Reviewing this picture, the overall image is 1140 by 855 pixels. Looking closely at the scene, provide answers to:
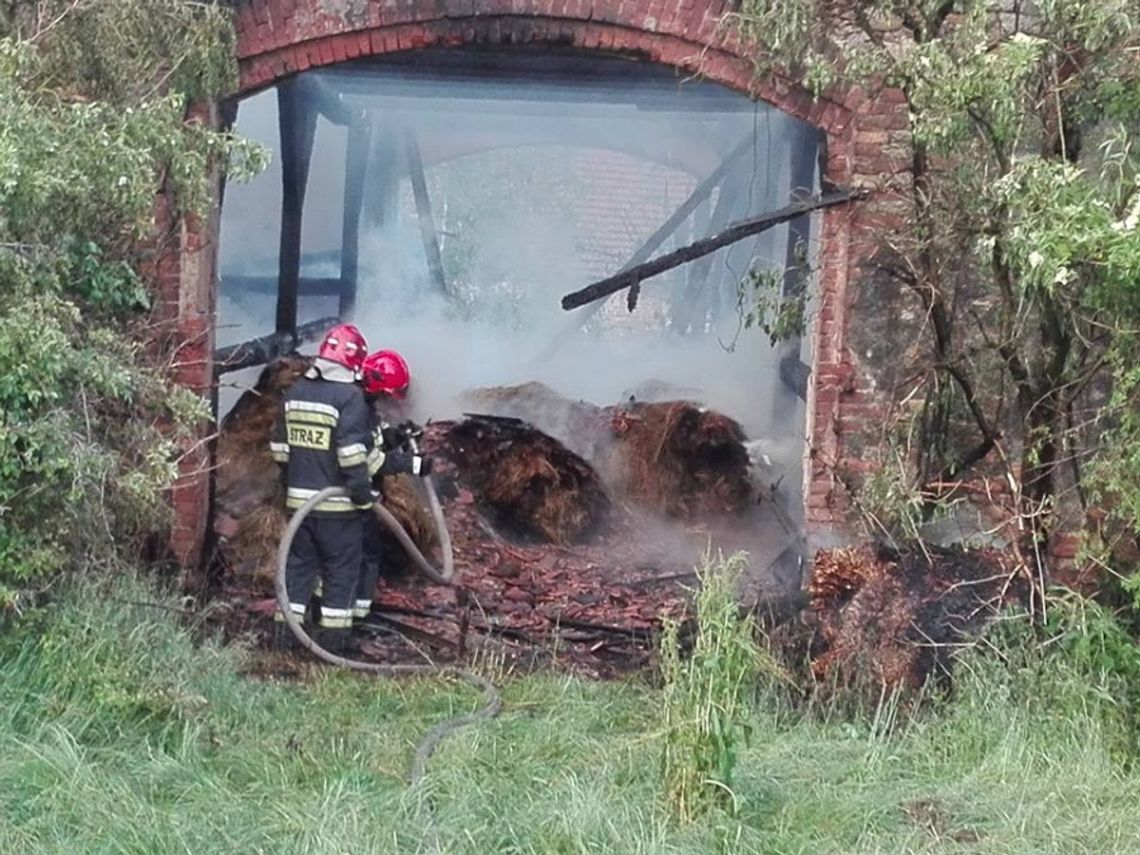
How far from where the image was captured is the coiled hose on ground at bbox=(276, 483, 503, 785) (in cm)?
574

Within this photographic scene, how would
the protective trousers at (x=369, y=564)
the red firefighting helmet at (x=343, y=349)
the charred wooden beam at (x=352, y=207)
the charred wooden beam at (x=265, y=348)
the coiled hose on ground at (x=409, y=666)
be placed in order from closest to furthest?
1. the coiled hose on ground at (x=409, y=666)
2. the red firefighting helmet at (x=343, y=349)
3. the protective trousers at (x=369, y=564)
4. the charred wooden beam at (x=265, y=348)
5. the charred wooden beam at (x=352, y=207)

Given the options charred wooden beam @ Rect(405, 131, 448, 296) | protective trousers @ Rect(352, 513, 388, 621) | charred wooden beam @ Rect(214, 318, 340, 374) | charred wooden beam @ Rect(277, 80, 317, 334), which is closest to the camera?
protective trousers @ Rect(352, 513, 388, 621)

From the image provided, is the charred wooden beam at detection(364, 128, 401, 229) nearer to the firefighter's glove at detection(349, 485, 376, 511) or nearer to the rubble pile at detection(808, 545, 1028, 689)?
the firefighter's glove at detection(349, 485, 376, 511)

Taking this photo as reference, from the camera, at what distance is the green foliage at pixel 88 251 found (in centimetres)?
527

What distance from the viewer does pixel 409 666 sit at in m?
6.98

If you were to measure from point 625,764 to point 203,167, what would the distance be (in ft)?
10.6

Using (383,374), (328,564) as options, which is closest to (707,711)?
(328,564)

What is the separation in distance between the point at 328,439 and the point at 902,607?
3121 millimetres

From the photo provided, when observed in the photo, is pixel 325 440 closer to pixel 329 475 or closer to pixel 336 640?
pixel 329 475

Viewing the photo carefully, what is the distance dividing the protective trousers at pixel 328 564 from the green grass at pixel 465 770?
1.28 meters

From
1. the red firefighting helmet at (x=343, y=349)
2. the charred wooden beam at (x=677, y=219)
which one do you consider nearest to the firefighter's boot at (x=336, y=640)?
the red firefighting helmet at (x=343, y=349)

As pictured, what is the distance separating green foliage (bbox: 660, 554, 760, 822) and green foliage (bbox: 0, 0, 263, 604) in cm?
240

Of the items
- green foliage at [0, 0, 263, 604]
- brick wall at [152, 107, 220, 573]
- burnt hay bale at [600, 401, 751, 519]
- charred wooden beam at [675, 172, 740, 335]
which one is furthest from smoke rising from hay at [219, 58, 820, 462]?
green foliage at [0, 0, 263, 604]

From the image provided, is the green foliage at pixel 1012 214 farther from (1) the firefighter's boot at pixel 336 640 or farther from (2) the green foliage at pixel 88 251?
(1) the firefighter's boot at pixel 336 640
